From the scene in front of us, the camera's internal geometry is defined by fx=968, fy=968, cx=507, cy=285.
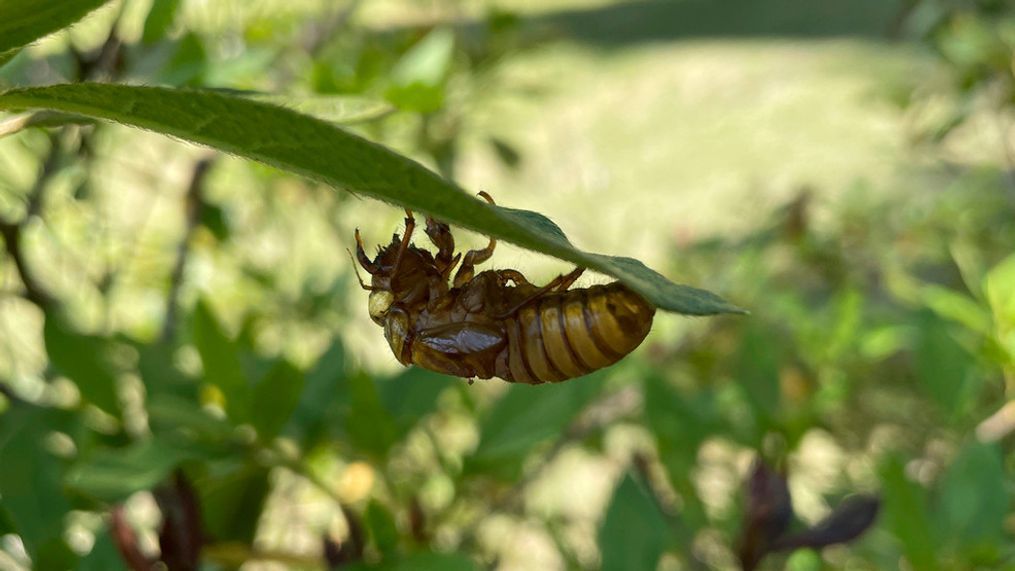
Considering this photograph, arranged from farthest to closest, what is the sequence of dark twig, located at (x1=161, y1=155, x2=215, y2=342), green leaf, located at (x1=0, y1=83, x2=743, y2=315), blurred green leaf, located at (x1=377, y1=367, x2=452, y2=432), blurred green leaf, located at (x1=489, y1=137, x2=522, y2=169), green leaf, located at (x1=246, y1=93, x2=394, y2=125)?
1. blurred green leaf, located at (x1=489, y1=137, x2=522, y2=169)
2. dark twig, located at (x1=161, y1=155, x2=215, y2=342)
3. blurred green leaf, located at (x1=377, y1=367, x2=452, y2=432)
4. green leaf, located at (x1=246, y1=93, x2=394, y2=125)
5. green leaf, located at (x1=0, y1=83, x2=743, y2=315)

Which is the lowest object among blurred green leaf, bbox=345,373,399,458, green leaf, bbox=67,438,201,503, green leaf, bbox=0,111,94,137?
green leaf, bbox=67,438,201,503

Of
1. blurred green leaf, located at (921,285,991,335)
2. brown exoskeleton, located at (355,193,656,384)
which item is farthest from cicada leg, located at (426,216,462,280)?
blurred green leaf, located at (921,285,991,335)

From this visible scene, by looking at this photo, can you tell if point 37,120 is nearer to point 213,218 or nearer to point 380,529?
point 380,529

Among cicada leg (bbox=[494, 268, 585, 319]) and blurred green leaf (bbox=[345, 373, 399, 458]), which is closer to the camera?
cicada leg (bbox=[494, 268, 585, 319])

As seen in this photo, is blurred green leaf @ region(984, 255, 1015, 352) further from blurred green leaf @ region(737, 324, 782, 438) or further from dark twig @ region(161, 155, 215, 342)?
dark twig @ region(161, 155, 215, 342)

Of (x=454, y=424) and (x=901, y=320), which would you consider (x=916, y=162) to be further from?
(x=454, y=424)

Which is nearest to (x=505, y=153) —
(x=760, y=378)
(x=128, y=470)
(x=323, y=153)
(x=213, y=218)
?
(x=213, y=218)

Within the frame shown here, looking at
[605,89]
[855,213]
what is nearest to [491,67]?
[855,213]

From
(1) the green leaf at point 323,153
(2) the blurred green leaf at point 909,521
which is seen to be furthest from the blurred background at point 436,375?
(1) the green leaf at point 323,153
